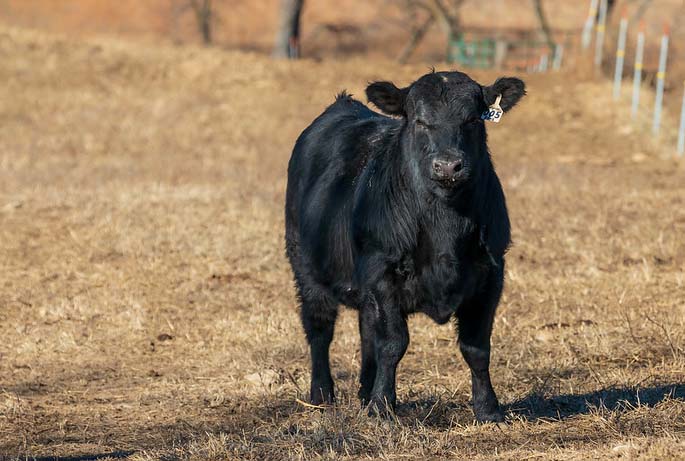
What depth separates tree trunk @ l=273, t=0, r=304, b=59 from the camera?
97.8ft

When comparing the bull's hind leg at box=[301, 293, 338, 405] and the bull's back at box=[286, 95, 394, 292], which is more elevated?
the bull's back at box=[286, 95, 394, 292]

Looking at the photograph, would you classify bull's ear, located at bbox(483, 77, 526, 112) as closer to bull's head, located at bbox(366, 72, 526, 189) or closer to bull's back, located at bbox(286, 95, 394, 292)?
bull's head, located at bbox(366, 72, 526, 189)

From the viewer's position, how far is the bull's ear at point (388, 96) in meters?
6.65

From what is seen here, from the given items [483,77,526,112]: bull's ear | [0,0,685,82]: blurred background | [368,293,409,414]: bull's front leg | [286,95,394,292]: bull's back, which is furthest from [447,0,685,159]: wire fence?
[368,293,409,414]: bull's front leg

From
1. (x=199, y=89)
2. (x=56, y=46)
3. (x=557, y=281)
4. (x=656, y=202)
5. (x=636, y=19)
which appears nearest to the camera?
(x=557, y=281)

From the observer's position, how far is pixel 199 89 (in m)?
23.5

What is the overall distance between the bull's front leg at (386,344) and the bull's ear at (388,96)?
3.78 feet

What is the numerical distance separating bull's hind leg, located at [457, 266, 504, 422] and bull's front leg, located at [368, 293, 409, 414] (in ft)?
1.26

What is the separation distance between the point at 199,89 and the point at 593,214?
39.4ft

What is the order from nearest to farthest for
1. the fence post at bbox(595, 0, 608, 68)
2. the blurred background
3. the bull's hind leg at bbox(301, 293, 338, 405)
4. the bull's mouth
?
the bull's mouth → the bull's hind leg at bbox(301, 293, 338, 405) → the fence post at bbox(595, 0, 608, 68) → the blurred background

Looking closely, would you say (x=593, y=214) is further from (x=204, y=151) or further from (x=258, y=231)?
(x=204, y=151)

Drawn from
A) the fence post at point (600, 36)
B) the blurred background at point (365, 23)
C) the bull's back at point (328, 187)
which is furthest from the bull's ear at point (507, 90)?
the blurred background at point (365, 23)

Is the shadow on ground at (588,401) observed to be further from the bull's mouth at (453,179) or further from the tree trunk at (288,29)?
the tree trunk at (288,29)

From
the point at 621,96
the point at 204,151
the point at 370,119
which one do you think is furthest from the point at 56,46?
the point at 370,119
